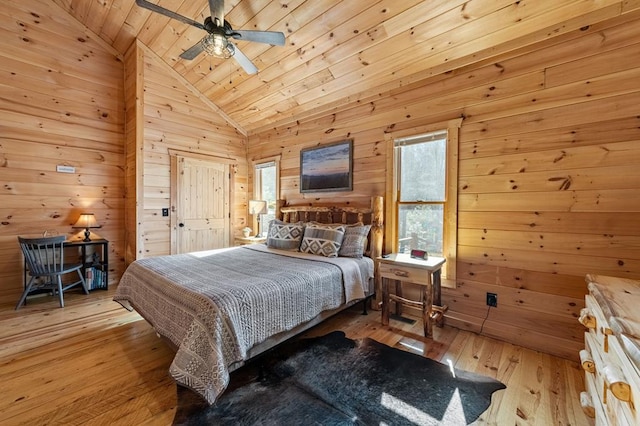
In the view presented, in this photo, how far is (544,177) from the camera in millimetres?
2342

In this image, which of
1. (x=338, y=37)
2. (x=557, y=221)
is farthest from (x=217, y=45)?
(x=557, y=221)

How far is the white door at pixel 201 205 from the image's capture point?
451 cm

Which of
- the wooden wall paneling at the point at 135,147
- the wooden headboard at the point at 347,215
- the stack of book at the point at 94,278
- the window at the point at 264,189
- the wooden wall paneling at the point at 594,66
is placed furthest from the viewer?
the window at the point at 264,189

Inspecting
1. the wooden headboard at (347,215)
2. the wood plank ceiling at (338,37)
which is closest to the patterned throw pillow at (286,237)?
the wooden headboard at (347,215)

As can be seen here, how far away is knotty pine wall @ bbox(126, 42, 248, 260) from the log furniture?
481 cm

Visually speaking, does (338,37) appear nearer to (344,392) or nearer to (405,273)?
(405,273)

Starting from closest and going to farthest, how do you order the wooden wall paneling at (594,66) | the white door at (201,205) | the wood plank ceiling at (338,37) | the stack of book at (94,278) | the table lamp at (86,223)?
the wooden wall paneling at (594,66), the wood plank ceiling at (338,37), the table lamp at (86,223), the stack of book at (94,278), the white door at (201,205)

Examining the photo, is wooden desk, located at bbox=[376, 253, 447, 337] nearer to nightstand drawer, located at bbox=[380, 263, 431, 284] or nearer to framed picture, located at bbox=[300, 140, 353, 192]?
nightstand drawer, located at bbox=[380, 263, 431, 284]

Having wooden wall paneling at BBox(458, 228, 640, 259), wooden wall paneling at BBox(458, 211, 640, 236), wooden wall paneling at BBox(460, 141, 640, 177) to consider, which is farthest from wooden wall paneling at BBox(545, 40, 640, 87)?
wooden wall paneling at BBox(458, 228, 640, 259)

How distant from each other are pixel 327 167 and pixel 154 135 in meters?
2.70

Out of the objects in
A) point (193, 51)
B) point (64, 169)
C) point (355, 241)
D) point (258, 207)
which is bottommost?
point (355, 241)

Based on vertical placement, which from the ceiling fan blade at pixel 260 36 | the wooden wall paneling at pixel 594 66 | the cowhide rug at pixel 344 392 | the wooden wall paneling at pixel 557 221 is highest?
the ceiling fan blade at pixel 260 36

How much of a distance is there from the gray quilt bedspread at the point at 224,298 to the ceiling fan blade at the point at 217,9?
6.92 ft

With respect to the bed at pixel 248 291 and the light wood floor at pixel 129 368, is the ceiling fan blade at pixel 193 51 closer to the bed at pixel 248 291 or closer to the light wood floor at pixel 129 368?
the bed at pixel 248 291
